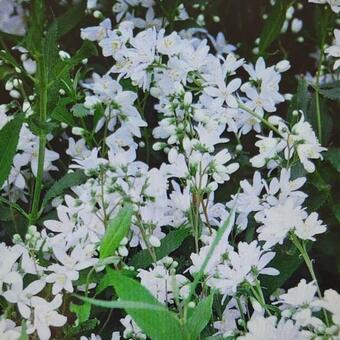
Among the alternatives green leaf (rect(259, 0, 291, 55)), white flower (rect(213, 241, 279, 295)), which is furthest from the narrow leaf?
green leaf (rect(259, 0, 291, 55))

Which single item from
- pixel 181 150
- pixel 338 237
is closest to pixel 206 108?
pixel 181 150

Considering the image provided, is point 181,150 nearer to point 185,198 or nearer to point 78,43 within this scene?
point 185,198

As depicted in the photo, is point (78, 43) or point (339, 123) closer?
point (339, 123)

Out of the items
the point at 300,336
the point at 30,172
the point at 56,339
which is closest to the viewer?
the point at 300,336

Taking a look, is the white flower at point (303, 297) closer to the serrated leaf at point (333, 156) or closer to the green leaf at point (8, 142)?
the serrated leaf at point (333, 156)

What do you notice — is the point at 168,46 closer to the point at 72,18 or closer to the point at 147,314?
the point at 72,18

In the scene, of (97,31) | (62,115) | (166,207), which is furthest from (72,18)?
(166,207)
